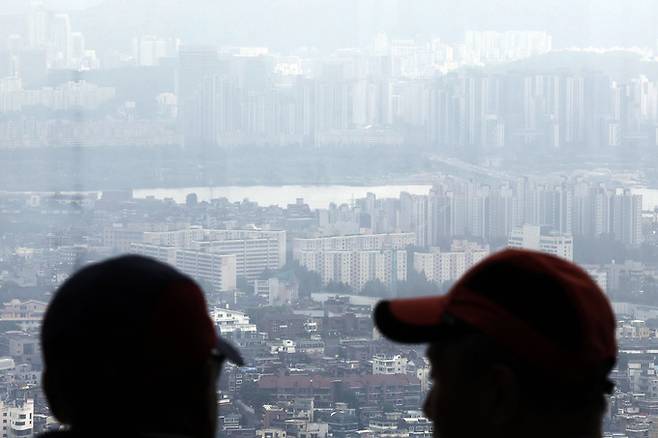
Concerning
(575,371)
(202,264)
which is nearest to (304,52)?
(202,264)

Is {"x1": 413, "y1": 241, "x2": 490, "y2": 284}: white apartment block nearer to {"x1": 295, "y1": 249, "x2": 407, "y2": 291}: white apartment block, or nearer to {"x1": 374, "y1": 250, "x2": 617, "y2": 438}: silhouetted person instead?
{"x1": 295, "y1": 249, "x2": 407, "y2": 291}: white apartment block

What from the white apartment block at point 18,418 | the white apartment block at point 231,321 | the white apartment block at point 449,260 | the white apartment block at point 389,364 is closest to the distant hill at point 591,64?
the white apartment block at point 449,260

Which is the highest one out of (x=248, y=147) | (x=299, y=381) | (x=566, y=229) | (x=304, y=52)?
(x=304, y=52)

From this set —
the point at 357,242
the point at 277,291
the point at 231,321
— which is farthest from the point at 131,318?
the point at 357,242

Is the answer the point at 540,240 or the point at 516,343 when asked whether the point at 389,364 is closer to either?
the point at 540,240

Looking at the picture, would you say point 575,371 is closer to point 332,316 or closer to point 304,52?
point 332,316

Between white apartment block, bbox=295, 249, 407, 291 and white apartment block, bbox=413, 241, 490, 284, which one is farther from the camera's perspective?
white apartment block, bbox=295, 249, 407, 291

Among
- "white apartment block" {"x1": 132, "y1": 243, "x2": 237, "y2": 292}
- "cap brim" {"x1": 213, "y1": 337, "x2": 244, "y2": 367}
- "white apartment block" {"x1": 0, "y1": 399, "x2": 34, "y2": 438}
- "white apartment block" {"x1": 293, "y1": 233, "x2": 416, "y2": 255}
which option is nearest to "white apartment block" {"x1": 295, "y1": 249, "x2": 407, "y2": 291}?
"white apartment block" {"x1": 293, "y1": 233, "x2": 416, "y2": 255}
